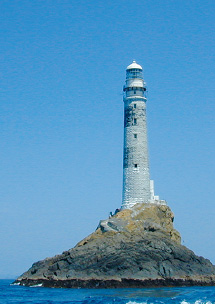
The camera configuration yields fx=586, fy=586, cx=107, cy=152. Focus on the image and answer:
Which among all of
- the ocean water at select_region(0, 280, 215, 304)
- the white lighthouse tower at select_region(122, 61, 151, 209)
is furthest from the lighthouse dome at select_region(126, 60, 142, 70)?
the ocean water at select_region(0, 280, 215, 304)

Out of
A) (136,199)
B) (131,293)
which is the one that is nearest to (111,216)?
(136,199)

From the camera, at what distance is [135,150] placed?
54.8 m

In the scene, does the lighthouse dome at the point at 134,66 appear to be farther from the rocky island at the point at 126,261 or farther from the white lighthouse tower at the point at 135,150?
the rocky island at the point at 126,261

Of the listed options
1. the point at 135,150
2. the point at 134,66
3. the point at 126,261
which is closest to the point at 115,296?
the point at 126,261

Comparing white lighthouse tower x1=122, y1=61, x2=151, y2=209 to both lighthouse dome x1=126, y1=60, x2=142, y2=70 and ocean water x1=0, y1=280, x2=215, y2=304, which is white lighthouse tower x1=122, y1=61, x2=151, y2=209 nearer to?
lighthouse dome x1=126, y1=60, x2=142, y2=70

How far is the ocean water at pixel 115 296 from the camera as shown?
36.4 meters

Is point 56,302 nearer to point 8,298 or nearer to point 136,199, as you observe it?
point 8,298

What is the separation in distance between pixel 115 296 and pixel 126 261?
7.26 metres

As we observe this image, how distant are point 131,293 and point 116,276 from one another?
4.58m

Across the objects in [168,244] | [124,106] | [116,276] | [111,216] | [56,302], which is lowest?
[56,302]

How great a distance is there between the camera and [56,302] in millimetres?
36781

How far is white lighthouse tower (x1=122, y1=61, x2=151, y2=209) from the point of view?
178ft

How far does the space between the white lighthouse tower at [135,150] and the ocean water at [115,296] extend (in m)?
11.8

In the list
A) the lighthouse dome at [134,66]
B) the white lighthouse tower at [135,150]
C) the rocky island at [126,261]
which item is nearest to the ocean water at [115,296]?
the rocky island at [126,261]
